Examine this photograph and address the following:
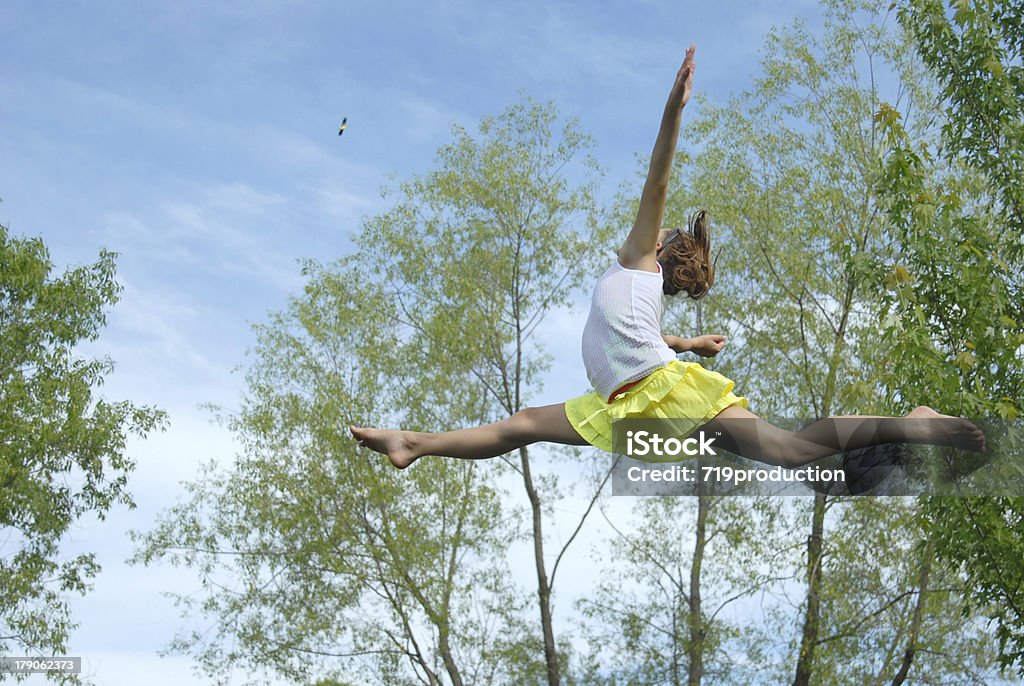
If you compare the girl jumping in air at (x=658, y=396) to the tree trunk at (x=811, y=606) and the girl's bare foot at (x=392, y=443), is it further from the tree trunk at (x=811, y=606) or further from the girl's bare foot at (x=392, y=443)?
the tree trunk at (x=811, y=606)

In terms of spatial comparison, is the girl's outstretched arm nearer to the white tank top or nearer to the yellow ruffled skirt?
the white tank top

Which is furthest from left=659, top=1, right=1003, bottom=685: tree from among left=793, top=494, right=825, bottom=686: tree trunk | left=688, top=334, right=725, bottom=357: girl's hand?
left=688, top=334, right=725, bottom=357: girl's hand

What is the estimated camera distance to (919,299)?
6375 millimetres

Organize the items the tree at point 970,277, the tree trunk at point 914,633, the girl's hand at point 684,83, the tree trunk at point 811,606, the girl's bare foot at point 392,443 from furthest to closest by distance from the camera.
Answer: the tree trunk at point 811,606 → the tree trunk at point 914,633 → the tree at point 970,277 → the girl's bare foot at point 392,443 → the girl's hand at point 684,83

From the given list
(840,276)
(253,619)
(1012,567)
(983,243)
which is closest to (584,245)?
(840,276)

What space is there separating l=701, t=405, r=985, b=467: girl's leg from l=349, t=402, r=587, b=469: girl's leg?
0.44 meters

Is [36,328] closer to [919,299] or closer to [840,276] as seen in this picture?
[840,276]

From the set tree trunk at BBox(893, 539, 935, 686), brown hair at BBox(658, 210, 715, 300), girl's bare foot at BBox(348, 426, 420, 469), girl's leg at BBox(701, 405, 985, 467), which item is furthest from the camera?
tree trunk at BBox(893, 539, 935, 686)

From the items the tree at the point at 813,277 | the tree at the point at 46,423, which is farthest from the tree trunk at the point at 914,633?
the tree at the point at 46,423

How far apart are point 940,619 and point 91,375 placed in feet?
30.9

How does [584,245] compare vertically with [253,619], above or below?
above

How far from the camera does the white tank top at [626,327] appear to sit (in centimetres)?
324

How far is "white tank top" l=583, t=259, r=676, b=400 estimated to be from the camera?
10.6ft

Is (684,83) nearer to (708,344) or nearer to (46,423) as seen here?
(708,344)
